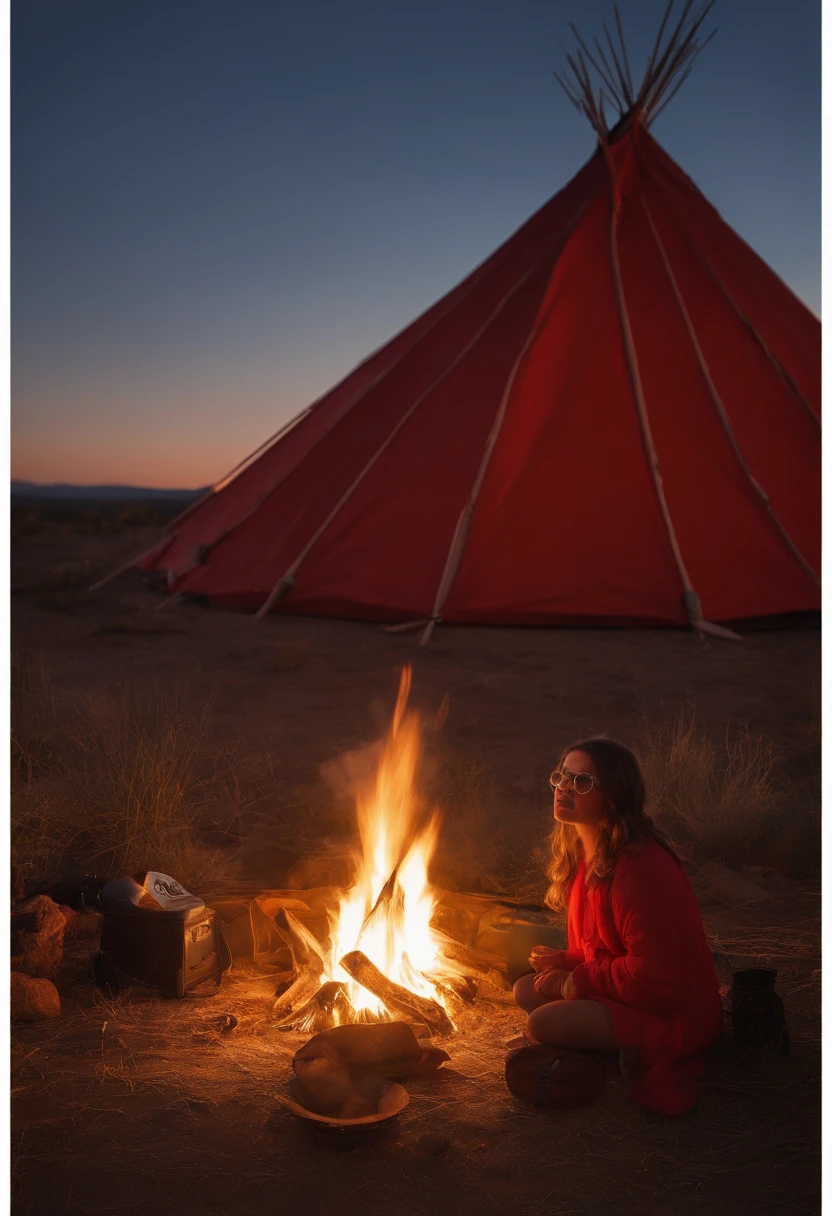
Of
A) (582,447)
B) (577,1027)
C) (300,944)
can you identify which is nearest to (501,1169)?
Result: (577,1027)

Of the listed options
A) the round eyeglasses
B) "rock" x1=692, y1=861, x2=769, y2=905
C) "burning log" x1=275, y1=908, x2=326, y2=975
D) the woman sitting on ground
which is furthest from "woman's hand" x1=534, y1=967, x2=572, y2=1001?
"rock" x1=692, y1=861, x2=769, y2=905

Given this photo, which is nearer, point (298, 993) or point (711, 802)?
point (298, 993)

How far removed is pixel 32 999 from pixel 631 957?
1439 mm

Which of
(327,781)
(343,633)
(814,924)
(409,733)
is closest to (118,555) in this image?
(343,633)

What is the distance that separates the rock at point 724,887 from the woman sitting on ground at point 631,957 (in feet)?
3.18

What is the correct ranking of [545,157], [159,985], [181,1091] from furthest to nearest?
[545,157]
[159,985]
[181,1091]

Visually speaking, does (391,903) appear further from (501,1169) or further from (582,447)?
(582,447)

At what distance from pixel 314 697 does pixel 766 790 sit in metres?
2.69

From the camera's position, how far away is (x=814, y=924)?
2.97 metres

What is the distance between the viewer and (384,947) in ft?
8.59

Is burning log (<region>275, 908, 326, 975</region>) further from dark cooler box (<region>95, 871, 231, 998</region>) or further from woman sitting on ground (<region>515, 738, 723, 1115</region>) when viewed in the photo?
woman sitting on ground (<region>515, 738, 723, 1115</region>)

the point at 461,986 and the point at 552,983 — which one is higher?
the point at 552,983

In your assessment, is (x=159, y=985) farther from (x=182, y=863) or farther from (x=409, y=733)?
(x=409, y=733)

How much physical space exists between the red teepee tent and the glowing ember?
4.09 meters
